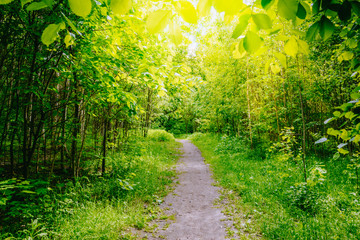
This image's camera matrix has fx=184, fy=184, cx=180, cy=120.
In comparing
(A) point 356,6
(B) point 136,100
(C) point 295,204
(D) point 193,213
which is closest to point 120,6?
(A) point 356,6

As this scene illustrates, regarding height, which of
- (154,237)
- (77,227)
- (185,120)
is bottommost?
(154,237)

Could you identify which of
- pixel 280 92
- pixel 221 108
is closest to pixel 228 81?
pixel 221 108

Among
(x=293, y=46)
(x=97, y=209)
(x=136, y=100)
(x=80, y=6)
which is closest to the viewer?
(x=80, y=6)

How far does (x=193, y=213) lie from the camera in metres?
4.19

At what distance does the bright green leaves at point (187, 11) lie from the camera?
0.73m

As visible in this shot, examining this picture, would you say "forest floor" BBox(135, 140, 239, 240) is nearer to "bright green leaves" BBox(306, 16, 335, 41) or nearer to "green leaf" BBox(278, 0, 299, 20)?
"bright green leaves" BBox(306, 16, 335, 41)

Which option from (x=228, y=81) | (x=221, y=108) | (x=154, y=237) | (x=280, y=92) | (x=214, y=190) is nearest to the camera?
(x=154, y=237)

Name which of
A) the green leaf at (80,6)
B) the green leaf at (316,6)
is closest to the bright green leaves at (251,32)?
the green leaf at (316,6)

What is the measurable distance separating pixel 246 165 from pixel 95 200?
533 centimetres

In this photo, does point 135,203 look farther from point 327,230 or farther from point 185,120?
point 185,120

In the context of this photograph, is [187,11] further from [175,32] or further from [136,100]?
[136,100]

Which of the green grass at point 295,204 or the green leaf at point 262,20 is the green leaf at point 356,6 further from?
the green grass at point 295,204

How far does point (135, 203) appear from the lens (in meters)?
4.36

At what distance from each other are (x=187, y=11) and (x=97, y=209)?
416cm
